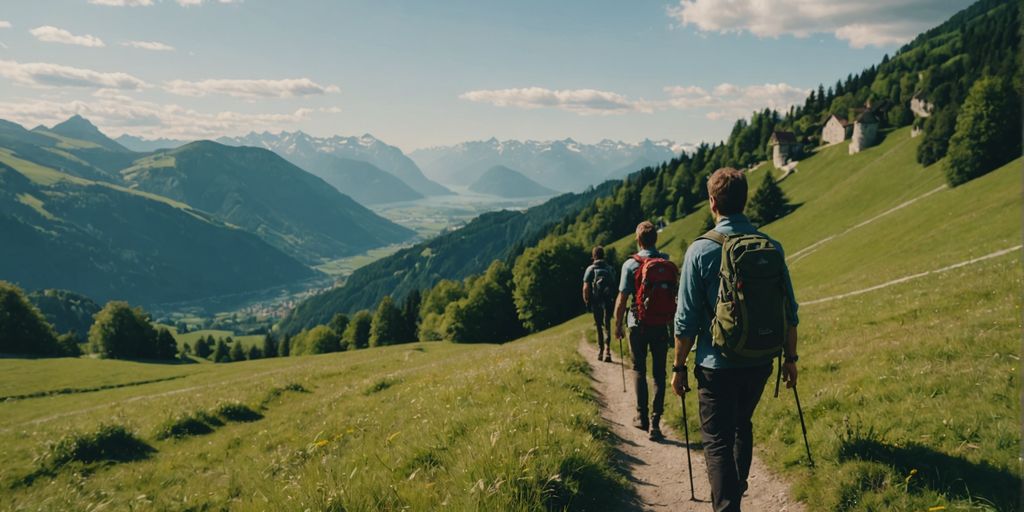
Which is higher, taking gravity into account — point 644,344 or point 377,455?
point 644,344

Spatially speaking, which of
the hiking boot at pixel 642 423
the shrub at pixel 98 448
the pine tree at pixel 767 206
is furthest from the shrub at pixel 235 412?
the pine tree at pixel 767 206

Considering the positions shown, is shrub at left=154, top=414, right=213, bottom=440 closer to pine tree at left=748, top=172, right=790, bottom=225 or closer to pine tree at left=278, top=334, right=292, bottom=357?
pine tree at left=748, top=172, right=790, bottom=225

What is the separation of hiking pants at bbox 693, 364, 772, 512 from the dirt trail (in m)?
1.37

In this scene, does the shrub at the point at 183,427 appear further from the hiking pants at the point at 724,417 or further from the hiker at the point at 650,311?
the hiking pants at the point at 724,417

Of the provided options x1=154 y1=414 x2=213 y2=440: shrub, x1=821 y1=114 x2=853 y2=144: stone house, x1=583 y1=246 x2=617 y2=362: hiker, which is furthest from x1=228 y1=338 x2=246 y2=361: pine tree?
x1=821 y1=114 x2=853 y2=144: stone house

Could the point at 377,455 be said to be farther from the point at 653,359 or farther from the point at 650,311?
the point at 650,311

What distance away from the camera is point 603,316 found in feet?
60.3

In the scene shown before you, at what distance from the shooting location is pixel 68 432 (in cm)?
1343

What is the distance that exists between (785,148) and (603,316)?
135 m

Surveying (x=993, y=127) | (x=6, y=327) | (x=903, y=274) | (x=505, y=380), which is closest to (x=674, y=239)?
(x=993, y=127)

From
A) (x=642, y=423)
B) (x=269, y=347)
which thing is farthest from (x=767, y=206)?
(x=269, y=347)

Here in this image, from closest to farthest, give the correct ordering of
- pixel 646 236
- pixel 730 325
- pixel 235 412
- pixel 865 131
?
1. pixel 730 325
2. pixel 646 236
3. pixel 235 412
4. pixel 865 131

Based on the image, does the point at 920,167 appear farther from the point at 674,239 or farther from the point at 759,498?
the point at 759,498

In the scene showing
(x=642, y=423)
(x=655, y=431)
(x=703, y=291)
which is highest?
(x=703, y=291)
